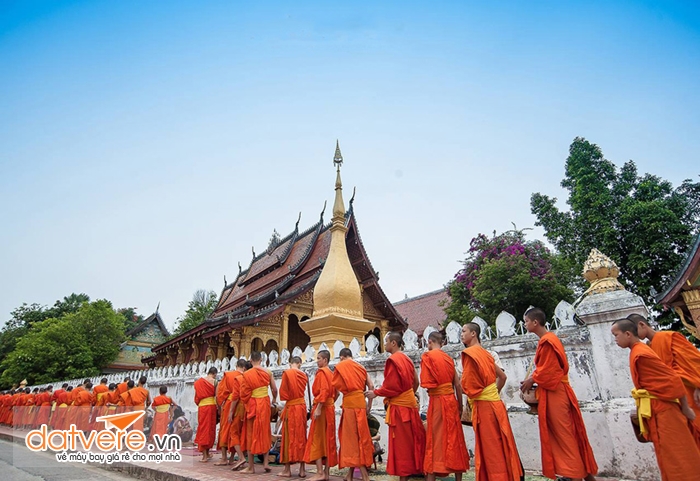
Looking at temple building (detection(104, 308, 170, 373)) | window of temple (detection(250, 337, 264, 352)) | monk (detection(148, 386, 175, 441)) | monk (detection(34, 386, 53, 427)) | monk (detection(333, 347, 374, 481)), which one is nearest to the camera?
monk (detection(333, 347, 374, 481))

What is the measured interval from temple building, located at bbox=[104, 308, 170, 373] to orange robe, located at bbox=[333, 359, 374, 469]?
28346 mm

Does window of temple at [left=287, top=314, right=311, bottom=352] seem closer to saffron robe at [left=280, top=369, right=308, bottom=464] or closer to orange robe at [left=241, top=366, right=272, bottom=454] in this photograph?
orange robe at [left=241, top=366, right=272, bottom=454]

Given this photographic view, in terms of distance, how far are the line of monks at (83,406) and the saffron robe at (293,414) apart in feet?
12.2

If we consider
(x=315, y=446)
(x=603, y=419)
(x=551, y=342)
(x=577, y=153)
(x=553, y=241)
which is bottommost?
(x=315, y=446)

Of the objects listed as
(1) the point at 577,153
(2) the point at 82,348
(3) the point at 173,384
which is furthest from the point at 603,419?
(2) the point at 82,348

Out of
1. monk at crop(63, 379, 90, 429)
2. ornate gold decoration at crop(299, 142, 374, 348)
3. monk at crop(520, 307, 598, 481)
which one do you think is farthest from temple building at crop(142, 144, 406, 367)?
monk at crop(520, 307, 598, 481)

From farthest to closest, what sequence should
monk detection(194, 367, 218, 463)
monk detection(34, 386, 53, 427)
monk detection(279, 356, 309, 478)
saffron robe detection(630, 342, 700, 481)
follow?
monk detection(34, 386, 53, 427)
monk detection(194, 367, 218, 463)
monk detection(279, 356, 309, 478)
saffron robe detection(630, 342, 700, 481)

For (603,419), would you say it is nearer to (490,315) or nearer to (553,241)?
(490,315)

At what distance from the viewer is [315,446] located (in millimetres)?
4414

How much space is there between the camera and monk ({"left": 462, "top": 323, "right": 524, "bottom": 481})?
9.91ft

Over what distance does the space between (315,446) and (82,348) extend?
2468 cm

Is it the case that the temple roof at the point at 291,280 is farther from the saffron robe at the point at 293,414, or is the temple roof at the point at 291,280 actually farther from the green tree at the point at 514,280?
the saffron robe at the point at 293,414

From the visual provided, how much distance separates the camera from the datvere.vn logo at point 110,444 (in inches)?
267

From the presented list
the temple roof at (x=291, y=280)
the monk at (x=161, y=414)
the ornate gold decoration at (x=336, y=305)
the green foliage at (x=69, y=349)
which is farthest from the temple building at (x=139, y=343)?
the ornate gold decoration at (x=336, y=305)
